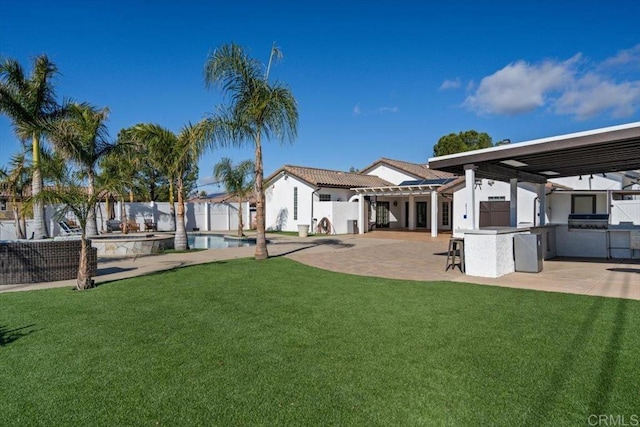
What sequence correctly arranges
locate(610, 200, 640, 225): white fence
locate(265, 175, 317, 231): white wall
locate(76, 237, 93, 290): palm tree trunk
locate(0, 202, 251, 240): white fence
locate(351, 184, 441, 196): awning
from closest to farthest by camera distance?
locate(76, 237, 93, 290): palm tree trunk, locate(610, 200, 640, 225): white fence, locate(351, 184, 441, 196): awning, locate(265, 175, 317, 231): white wall, locate(0, 202, 251, 240): white fence

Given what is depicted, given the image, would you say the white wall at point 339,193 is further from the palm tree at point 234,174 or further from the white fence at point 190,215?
the white fence at point 190,215

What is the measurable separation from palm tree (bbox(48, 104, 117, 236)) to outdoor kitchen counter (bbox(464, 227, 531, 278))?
9.46m

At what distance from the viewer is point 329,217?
2680 cm

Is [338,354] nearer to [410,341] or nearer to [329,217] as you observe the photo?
[410,341]

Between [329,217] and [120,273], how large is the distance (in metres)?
17.1

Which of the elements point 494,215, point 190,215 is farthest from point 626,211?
point 190,215

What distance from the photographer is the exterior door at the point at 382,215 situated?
30.9m

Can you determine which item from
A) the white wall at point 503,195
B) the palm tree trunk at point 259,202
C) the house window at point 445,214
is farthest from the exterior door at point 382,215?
the palm tree trunk at point 259,202

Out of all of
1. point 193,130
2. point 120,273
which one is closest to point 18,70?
point 193,130

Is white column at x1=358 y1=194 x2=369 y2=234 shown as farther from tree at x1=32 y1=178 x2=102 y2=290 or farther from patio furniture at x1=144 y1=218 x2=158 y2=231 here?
tree at x1=32 y1=178 x2=102 y2=290

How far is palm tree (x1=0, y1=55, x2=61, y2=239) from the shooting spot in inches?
487

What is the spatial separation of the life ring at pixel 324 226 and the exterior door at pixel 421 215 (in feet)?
27.5

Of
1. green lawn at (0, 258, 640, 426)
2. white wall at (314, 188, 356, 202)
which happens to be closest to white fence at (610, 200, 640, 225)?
white wall at (314, 188, 356, 202)

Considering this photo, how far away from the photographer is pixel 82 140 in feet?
36.5
